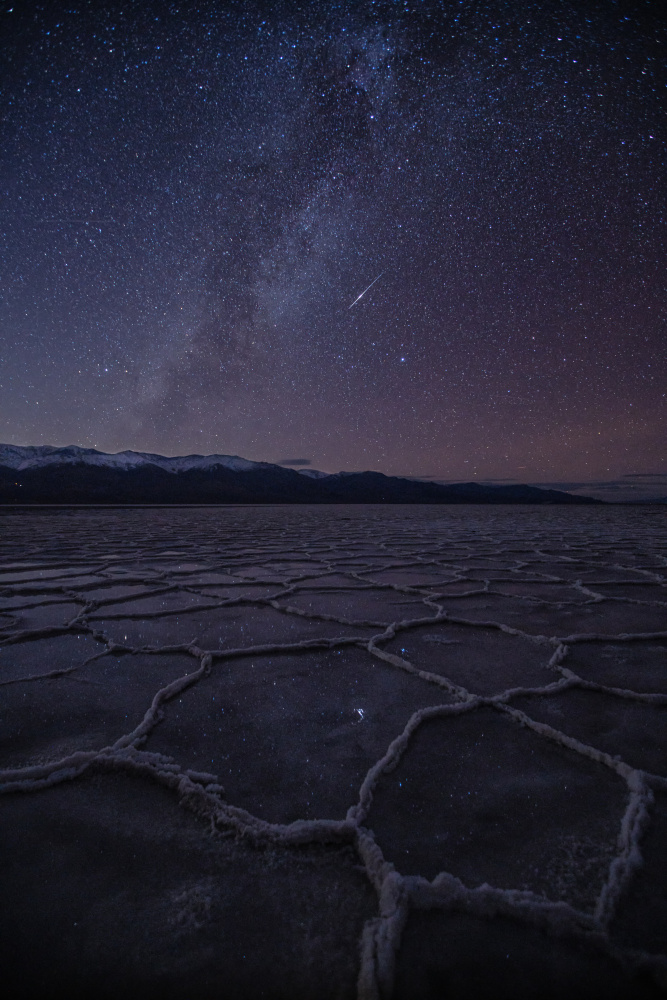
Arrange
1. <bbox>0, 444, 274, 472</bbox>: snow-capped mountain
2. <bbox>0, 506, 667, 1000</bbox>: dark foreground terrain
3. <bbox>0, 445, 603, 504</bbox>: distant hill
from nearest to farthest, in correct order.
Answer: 1. <bbox>0, 506, 667, 1000</bbox>: dark foreground terrain
2. <bbox>0, 445, 603, 504</bbox>: distant hill
3. <bbox>0, 444, 274, 472</bbox>: snow-capped mountain

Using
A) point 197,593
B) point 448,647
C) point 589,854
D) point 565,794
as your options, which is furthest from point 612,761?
point 197,593

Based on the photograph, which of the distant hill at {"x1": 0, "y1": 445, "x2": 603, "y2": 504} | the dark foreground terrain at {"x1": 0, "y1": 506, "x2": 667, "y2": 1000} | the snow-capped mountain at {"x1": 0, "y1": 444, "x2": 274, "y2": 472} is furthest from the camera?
the snow-capped mountain at {"x1": 0, "y1": 444, "x2": 274, "y2": 472}

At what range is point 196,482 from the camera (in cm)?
7419

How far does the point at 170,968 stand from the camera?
1.51 ft

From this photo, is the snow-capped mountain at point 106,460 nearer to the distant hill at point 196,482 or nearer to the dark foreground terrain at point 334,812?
the distant hill at point 196,482

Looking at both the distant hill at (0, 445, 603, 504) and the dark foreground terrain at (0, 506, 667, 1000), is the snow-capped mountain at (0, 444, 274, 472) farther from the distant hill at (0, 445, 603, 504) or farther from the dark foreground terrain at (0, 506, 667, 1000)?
the dark foreground terrain at (0, 506, 667, 1000)

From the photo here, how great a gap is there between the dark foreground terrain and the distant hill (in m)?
52.1

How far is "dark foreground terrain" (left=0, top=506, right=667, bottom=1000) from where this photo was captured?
465 mm

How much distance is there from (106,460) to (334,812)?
273 ft

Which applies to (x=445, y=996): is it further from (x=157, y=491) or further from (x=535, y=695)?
(x=157, y=491)

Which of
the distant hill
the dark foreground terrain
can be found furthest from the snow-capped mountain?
the dark foreground terrain

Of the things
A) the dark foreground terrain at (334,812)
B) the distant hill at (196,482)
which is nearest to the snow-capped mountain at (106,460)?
the distant hill at (196,482)

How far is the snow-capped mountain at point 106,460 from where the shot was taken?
70.6m

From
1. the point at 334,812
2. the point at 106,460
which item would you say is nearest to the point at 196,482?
the point at 106,460
